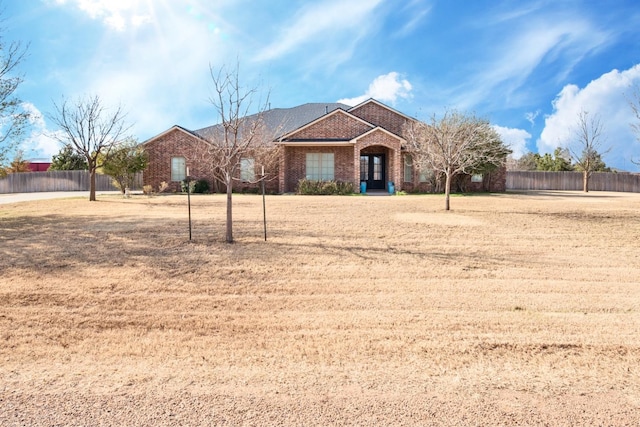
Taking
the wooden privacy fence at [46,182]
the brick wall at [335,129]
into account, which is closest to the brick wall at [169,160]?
the brick wall at [335,129]

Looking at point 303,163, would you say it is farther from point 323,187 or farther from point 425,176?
point 425,176

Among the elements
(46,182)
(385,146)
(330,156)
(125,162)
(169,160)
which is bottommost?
(46,182)

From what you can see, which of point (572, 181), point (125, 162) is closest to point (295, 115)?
point (125, 162)

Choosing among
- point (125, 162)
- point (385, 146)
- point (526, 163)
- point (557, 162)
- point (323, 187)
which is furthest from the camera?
point (526, 163)

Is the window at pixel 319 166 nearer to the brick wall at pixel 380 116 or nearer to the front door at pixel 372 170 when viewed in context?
the front door at pixel 372 170

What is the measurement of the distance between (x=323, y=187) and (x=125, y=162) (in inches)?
458

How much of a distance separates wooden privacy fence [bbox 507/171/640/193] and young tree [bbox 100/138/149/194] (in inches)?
1278

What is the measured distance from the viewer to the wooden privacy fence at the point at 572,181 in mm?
39719

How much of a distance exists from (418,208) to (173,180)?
17.8 m

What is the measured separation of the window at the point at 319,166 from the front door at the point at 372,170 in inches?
94.1

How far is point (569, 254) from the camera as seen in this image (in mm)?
8633

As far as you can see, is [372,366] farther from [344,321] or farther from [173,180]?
[173,180]

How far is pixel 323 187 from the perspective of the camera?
23906mm

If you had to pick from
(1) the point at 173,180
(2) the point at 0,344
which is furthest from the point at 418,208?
(1) the point at 173,180
